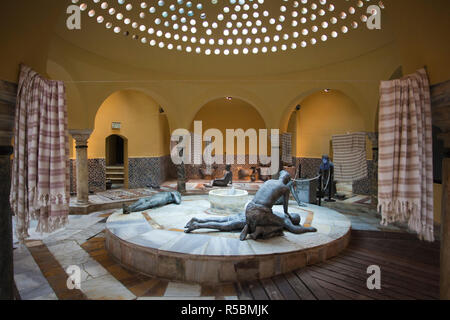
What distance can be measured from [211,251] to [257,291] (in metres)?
0.83

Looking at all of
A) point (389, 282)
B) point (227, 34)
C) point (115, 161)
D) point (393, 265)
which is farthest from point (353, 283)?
point (115, 161)

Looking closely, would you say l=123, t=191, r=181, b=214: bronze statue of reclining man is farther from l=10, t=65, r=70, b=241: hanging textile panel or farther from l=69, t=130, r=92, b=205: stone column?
l=10, t=65, r=70, b=241: hanging textile panel

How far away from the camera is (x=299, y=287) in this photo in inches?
138

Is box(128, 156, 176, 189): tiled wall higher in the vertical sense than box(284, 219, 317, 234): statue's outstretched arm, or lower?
higher

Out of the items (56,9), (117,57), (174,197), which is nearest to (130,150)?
A: (117,57)

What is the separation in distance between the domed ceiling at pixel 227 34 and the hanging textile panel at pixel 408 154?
187 inches

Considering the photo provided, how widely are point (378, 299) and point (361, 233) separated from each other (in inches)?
109

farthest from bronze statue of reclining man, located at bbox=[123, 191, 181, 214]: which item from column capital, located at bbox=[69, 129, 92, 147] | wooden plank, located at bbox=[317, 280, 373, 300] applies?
wooden plank, located at bbox=[317, 280, 373, 300]

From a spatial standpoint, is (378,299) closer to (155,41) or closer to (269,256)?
(269,256)

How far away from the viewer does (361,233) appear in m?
5.75

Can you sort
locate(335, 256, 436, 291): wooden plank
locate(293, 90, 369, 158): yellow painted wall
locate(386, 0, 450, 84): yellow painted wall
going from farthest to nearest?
1. locate(293, 90, 369, 158): yellow painted wall
2. locate(335, 256, 436, 291): wooden plank
3. locate(386, 0, 450, 84): yellow painted wall

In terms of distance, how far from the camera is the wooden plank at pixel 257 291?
334 centimetres

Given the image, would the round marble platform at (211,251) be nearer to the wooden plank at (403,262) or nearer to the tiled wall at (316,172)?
the wooden plank at (403,262)

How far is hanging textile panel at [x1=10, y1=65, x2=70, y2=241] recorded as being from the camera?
2512 mm
